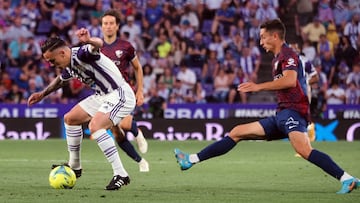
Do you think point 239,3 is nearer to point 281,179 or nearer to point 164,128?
point 164,128

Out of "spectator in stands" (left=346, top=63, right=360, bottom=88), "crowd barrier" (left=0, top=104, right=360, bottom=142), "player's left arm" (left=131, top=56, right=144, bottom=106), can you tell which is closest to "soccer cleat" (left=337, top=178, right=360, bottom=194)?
"player's left arm" (left=131, top=56, right=144, bottom=106)

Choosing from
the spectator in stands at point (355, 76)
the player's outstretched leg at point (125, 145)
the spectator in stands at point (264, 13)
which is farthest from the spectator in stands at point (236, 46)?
the player's outstretched leg at point (125, 145)

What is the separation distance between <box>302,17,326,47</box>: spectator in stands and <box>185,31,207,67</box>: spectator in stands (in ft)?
8.56

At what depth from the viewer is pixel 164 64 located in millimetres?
23562

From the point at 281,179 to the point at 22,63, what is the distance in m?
13.4

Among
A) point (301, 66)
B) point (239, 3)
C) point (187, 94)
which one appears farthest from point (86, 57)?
point (239, 3)

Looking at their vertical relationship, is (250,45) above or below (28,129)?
above

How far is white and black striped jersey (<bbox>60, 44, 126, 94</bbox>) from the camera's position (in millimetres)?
9906

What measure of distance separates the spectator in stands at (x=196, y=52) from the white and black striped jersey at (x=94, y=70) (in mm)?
13418

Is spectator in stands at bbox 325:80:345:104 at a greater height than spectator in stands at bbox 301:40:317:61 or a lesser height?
lesser

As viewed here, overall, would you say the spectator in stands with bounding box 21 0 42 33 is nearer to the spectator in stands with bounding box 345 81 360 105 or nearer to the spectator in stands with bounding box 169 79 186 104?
the spectator in stands with bounding box 169 79 186 104

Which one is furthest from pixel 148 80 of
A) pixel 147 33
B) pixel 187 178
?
pixel 187 178

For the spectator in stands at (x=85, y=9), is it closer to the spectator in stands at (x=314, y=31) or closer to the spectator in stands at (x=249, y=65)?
the spectator in stands at (x=249, y=65)

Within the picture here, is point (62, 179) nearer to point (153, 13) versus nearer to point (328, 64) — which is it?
point (328, 64)
